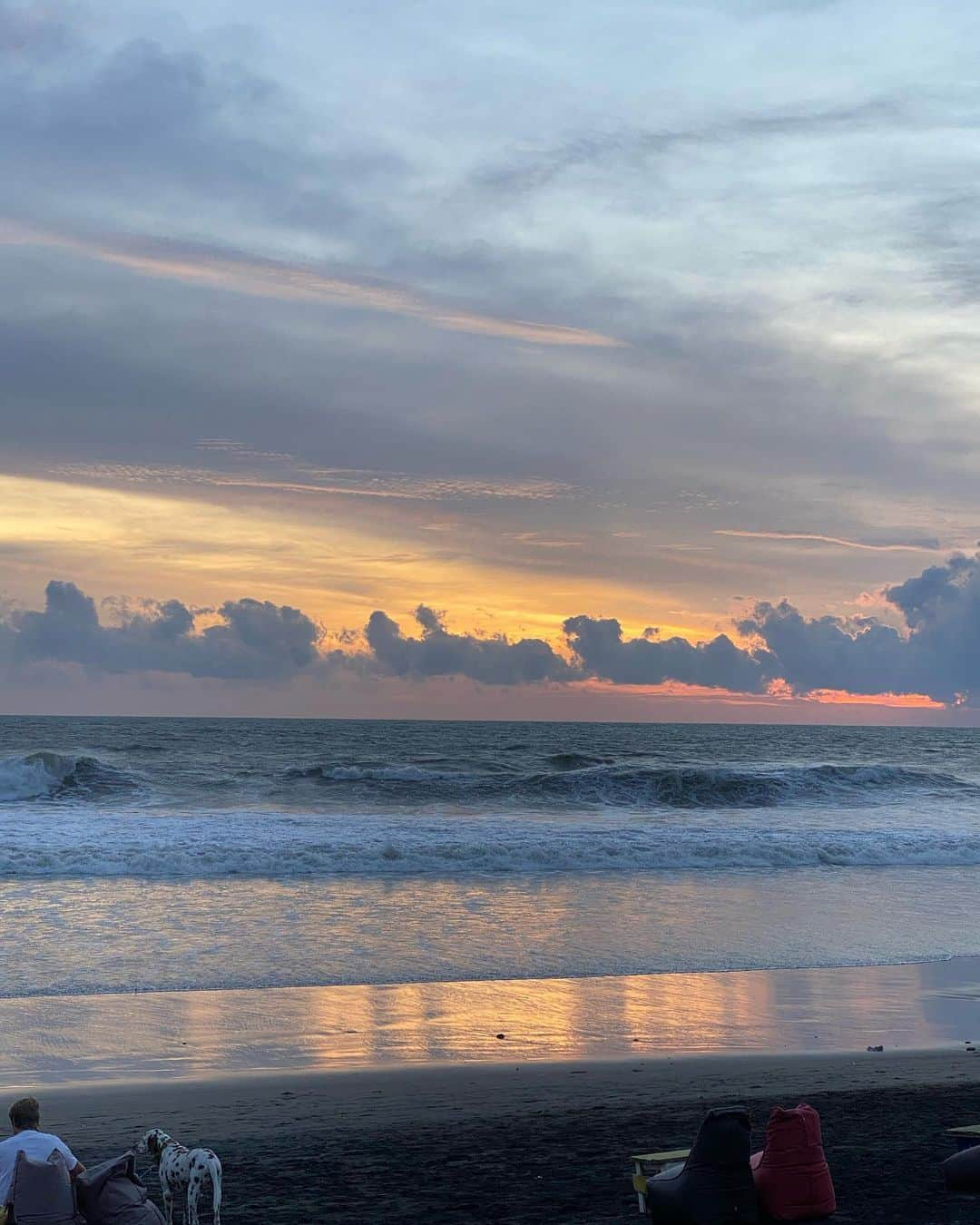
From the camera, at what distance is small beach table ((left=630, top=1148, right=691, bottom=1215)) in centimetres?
712

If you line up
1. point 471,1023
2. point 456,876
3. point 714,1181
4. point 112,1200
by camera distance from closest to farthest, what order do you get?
point 112,1200 < point 714,1181 < point 471,1023 < point 456,876

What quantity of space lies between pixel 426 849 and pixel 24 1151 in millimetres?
18569

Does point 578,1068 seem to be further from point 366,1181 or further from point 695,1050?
point 366,1181

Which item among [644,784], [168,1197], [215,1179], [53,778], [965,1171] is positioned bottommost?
[644,784]

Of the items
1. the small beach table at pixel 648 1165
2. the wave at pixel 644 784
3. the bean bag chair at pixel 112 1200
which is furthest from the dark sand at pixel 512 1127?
the wave at pixel 644 784

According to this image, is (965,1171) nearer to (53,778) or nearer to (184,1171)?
(184,1171)

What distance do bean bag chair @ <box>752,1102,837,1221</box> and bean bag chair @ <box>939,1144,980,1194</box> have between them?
962 mm

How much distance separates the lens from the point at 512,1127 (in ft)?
30.1

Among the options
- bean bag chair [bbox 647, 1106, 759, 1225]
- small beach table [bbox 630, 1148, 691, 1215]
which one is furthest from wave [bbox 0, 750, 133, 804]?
bean bag chair [bbox 647, 1106, 759, 1225]

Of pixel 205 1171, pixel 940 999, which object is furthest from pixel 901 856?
pixel 205 1171

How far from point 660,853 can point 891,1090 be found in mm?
15334

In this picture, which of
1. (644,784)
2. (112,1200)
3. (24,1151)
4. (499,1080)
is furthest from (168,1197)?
(644,784)

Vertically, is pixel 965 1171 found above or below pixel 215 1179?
below

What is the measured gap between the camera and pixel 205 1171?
6.56 metres
